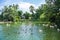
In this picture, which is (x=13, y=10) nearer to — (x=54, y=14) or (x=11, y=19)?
(x=11, y=19)

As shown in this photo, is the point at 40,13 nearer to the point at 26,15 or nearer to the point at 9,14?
the point at 9,14

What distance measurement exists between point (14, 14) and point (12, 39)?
26050 millimetres

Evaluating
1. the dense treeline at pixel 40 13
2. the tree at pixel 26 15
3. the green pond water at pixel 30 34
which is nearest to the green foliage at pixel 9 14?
the dense treeline at pixel 40 13

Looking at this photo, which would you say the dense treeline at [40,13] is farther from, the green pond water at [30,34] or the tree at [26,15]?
the green pond water at [30,34]

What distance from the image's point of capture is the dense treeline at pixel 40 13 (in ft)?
63.0

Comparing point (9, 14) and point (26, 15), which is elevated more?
point (9, 14)

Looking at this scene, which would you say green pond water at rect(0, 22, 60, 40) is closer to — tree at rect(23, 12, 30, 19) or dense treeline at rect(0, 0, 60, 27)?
dense treeline at rect(0, 0, 60, 27)

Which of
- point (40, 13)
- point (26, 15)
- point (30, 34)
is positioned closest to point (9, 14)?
point (40, 13)

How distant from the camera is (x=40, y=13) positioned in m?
37.2

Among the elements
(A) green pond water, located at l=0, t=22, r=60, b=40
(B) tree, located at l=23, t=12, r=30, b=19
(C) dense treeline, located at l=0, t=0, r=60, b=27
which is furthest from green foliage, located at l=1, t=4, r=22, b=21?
(A) green pond water, located at l=0, t=22, r=60, b=40

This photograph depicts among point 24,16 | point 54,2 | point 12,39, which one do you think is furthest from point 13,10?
point 12,39

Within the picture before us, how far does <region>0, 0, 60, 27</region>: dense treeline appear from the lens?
19.2m

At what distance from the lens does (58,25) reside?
60.2 feet

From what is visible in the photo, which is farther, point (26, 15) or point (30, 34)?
point (26, 15)
